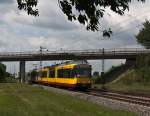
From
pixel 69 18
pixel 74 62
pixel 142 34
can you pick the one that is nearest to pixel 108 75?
pixel 142 34

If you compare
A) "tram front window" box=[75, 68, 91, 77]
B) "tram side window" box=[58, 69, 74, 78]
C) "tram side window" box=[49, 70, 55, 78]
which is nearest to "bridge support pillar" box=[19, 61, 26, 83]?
"tram side window" box=[49, 70, 55, 78]

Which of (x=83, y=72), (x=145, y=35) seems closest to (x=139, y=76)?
(x=83, y=72)

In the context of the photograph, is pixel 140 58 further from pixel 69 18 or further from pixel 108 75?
pixel 69 18

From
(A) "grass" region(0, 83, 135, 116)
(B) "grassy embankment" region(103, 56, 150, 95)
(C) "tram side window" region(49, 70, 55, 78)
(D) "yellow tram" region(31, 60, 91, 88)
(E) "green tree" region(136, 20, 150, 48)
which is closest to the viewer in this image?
(A) "grass" region(0, 83, 135, 116)

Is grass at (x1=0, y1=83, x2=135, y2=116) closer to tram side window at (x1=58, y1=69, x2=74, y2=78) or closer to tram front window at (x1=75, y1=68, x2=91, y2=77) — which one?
tram front window at (x1=75, y1=68, x2=91, y2=77)

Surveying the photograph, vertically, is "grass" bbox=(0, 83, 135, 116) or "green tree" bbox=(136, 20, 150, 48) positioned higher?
"green tree" bbox=(136, 20, 150, 48)

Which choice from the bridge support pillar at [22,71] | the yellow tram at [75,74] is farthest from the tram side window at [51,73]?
the bridge support pillar at [22,71]

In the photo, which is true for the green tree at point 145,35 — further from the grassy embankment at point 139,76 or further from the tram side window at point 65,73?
the tram side window at point 65,73

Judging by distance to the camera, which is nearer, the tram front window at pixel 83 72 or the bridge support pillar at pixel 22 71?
the tram front window at pixel 83 72

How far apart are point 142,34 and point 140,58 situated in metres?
26.2

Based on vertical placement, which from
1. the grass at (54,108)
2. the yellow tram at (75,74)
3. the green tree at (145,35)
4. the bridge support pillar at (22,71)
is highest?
the green tree at (145,35)

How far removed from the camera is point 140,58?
3351 inches

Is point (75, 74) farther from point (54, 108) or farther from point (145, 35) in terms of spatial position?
point (145, 35)

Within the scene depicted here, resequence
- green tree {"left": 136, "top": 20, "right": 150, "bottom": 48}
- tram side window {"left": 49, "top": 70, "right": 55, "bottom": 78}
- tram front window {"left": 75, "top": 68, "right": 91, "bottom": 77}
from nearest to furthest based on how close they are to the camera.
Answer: tram front window {"left": 75, "top": 68, "right": 91, "bottom": 77} < tram side window {"left": 49, "top": 70, "right": 55, "bottom": 78} < green tree {"left": 136, "top": 20, "right": 150, "bottom": 48}
